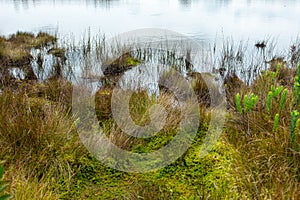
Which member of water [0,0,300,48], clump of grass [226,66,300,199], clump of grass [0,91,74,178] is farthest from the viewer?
water [0,0,300,48]

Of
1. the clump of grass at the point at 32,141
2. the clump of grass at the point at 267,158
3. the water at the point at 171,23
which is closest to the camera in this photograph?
the clump of grass at the point at 267,158

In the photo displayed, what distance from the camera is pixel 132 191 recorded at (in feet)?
7.60

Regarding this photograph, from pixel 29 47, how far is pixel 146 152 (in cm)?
795

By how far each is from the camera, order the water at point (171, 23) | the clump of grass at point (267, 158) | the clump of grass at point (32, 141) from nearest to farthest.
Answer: the clump of grass at point (267, 158) < the clump of grass at point (32, 141) < the water at point (171, 23)

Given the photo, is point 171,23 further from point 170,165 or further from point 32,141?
point 32,141

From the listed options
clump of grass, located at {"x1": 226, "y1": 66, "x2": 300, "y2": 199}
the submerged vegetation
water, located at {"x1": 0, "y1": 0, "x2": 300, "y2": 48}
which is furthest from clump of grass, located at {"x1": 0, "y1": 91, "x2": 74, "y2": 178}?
water, located at {"x1": 0, "y1": 0, "x2": 300, "y2": 48}

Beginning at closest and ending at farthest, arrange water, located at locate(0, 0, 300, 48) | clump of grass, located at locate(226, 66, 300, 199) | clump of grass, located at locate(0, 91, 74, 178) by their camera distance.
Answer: clump of grass, located at locate(226, 66, 300, 199), clump of grass, located at locate(0, 91, 74, 178), water, located at locate(0, 0, 300, 48)

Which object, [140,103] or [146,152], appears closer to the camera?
[146,152]

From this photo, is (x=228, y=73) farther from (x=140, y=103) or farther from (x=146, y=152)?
(x=146, y=152)

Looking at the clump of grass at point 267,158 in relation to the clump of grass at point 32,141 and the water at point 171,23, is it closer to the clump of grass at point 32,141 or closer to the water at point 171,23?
the clump of grass at point 32,141

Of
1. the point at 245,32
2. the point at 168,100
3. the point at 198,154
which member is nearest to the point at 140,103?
the point at 168,100

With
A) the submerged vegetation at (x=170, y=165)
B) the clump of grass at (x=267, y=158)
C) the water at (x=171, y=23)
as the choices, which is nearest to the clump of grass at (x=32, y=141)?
the submerged vegetation at (x=170, y=165)

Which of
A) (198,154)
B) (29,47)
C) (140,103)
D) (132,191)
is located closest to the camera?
(132,191)

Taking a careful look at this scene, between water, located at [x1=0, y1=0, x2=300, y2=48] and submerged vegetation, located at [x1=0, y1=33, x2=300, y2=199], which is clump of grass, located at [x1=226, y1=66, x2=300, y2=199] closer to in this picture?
submerged vegetation, located at [x1=0, y1=33, x2=300, y2=199]
